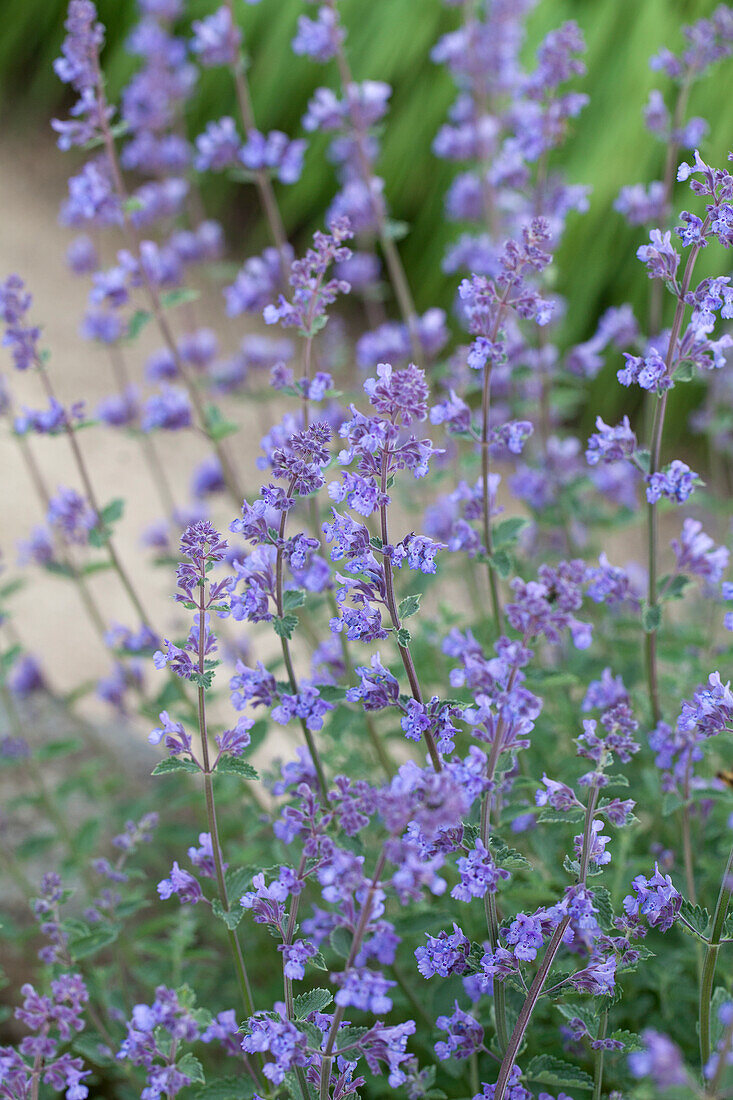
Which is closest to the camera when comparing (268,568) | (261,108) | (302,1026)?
(302,1026)

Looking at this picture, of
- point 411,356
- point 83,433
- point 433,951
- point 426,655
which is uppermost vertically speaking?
point 83,433

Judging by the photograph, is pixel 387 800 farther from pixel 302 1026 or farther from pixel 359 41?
pixel 359 41

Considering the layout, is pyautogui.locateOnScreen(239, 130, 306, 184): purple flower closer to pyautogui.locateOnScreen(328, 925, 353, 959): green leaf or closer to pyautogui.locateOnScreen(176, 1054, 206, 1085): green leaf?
pyautogui.locateOnScreen(328, 925, 353, 959): green leaf

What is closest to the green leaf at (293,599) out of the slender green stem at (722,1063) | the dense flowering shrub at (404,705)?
the dense flowering shrub at (404,705)

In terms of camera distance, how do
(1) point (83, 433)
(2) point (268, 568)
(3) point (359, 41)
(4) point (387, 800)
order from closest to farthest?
(4) point (387, 800)
(2) point (268, 568)
(1) point (83, 433)
(3) point (359, 41)

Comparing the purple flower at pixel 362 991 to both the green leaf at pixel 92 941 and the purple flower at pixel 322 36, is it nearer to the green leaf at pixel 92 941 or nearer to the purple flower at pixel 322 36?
the green leaf at pixel 92 941

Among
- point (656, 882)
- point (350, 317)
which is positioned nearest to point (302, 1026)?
point (656, 882)

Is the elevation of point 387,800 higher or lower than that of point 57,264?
lower

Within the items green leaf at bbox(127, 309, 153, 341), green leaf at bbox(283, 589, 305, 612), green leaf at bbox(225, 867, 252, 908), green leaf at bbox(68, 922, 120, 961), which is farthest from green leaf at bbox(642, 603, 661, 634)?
green leaf at bbox(127, 309, 153, 341)
